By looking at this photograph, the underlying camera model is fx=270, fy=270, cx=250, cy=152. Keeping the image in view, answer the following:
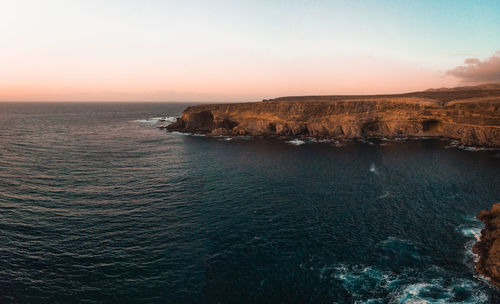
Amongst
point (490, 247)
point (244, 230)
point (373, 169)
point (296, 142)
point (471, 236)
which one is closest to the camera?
point (490, 247)

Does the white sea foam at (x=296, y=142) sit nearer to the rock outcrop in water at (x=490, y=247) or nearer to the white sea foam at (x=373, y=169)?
the white sea foam at (x=373, y=169)

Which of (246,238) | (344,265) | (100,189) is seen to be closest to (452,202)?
(344,265)

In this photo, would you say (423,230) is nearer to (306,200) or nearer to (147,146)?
(306,200)

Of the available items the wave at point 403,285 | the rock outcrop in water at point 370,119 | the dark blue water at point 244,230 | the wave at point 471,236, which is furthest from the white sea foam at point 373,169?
the rock outcrop in water at point 370,119

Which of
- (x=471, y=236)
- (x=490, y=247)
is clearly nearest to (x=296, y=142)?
(x=471, y=236)

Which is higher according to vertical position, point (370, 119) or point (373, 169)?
point (370, 119)

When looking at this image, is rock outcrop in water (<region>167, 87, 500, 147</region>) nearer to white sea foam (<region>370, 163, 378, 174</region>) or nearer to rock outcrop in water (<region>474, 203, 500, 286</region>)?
white sea foam (<region>370, 163, 378, 174</region>)

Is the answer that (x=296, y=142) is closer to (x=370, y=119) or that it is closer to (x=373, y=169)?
(x=370, y=119)
